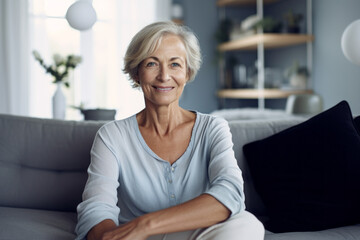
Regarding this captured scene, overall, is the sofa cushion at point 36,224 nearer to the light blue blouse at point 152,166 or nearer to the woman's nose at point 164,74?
the light blue blouse at point 152,166

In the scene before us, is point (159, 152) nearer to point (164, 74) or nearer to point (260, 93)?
point (164, 74)

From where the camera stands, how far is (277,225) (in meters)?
1.64

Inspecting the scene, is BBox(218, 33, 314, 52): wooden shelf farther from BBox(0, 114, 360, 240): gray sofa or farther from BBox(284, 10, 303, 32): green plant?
BBox(0, 114, 360, 240): gray sofa

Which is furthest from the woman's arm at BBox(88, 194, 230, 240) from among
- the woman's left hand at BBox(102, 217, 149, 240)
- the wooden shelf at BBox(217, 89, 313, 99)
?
the wooden shelf at BBox(217, 89, 313, 99)

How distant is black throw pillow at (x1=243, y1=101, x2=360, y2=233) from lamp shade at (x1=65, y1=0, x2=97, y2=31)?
3.39ft

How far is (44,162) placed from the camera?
1.87 metres

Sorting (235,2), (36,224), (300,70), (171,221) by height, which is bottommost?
(36,224)

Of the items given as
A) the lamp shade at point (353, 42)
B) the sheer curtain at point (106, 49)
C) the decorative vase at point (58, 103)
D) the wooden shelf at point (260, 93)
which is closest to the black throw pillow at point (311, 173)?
the lamp shade at point (353, 42)

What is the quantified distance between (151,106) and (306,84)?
2968mm

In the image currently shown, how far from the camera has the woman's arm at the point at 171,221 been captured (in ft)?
4.02

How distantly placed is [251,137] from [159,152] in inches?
21.1

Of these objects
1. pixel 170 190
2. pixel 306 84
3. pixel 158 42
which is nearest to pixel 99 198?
pixel 170 190

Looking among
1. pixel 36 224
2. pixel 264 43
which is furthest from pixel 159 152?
pixel 264 43

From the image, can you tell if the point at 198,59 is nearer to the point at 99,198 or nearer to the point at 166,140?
the point at 166,140
